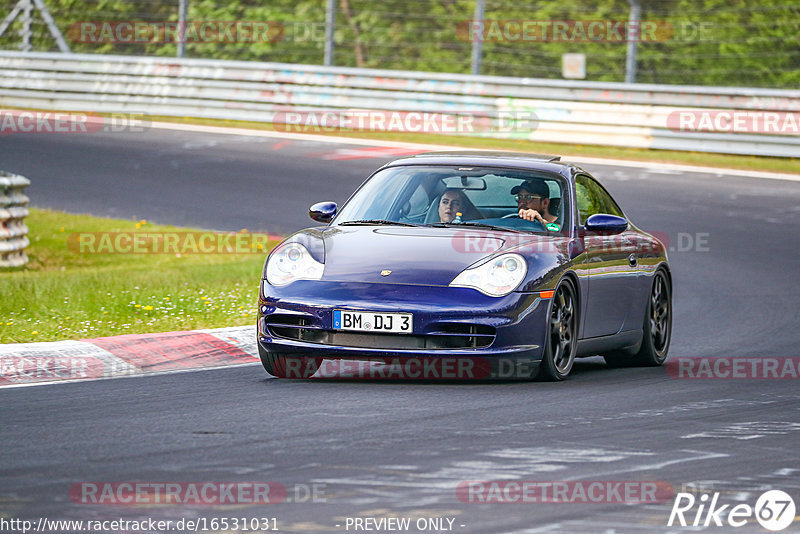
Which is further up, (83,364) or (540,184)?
(540,184)

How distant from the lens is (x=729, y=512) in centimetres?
521

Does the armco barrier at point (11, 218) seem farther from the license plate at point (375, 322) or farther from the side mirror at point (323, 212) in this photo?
the license plate at point (375, 322)

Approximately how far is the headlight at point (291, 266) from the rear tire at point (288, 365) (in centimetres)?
43

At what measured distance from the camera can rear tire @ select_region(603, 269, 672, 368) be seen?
10.1 m

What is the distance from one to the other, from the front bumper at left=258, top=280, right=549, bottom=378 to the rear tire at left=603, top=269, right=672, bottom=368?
202 cm

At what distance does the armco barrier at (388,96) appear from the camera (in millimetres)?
22609

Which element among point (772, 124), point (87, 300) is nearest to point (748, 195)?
point (772, 124)

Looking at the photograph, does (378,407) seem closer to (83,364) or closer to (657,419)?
(657,419)

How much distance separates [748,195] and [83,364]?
1273cm

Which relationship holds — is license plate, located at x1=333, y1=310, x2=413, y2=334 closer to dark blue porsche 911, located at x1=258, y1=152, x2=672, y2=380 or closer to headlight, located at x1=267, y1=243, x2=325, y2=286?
dark blue porsche 911, located at x1=258, y1=152, x2=672, y2=380

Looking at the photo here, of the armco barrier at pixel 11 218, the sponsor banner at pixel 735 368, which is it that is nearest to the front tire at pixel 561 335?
the sponsor banner at pixel 735 368

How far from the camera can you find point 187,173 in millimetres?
20766

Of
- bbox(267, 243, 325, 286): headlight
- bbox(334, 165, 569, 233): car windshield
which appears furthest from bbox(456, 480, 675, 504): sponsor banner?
bbox(334, 165, 569, 233): car windshield

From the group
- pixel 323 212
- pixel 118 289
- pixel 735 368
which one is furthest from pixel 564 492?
pixel 118 289
